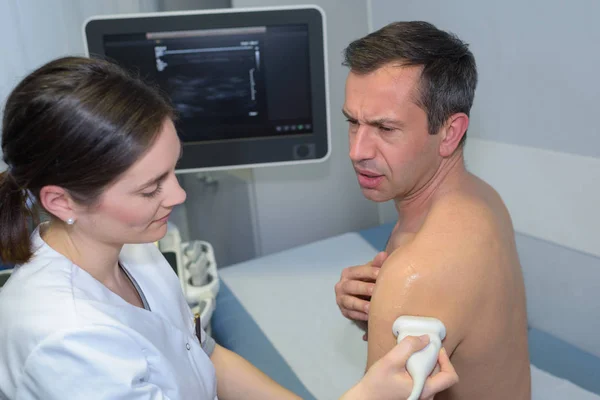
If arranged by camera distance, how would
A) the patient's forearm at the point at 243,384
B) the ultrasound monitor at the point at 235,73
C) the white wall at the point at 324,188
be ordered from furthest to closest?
the white wall at the point at 324,188 < the ultrasound monitor at the point at 235,73 < the patient's forearm at the point at 243,384

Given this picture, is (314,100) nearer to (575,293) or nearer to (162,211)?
(162,211)

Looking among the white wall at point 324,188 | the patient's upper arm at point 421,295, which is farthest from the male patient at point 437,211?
the white wall at point 324,188

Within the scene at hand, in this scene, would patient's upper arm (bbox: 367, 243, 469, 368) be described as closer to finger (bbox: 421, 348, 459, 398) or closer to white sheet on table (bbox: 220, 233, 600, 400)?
finger (bbox: 421, 348, 459, 398)

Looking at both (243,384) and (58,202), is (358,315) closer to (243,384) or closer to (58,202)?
(243,384)

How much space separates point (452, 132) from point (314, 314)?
0.77 m

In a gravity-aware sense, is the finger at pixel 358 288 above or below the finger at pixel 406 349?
below

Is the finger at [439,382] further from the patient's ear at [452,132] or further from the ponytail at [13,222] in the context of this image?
the ponytail at [13,222]

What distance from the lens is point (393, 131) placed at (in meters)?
1.00

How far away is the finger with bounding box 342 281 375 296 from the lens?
1165 millimetres

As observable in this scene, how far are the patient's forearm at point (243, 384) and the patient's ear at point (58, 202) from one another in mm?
475

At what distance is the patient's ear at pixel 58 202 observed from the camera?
2.63 ft

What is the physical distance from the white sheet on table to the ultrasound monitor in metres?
0.39

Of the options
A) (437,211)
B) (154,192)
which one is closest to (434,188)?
(437,211)

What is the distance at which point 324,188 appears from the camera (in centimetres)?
225
